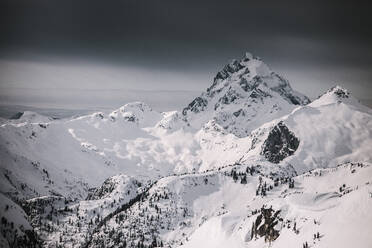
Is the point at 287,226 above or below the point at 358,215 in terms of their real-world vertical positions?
below

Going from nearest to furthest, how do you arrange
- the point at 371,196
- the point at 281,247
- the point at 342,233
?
the point at 342,233 < the point at 371,196 < the point at 281,247

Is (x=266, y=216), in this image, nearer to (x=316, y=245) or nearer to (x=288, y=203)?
(x=288, y=203)

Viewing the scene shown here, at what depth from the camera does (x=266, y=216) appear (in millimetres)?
199875

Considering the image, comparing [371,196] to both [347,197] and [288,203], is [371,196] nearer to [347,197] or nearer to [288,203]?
[347,197]

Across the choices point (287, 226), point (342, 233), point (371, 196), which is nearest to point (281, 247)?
point (287, 226)

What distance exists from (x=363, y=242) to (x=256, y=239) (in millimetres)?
70694

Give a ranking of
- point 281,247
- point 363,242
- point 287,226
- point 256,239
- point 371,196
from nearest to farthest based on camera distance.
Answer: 1. point 363,242
2. point 371,196
3. point 281,247
4. point 287,226
5. point 256,239

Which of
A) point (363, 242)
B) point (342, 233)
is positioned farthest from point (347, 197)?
point (363, 242)

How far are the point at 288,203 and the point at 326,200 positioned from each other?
1796cm

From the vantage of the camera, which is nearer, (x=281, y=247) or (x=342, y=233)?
(x=342, y=233)

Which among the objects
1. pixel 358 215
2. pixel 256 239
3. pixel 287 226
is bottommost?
pixel 256 239

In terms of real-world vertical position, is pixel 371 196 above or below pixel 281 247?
above

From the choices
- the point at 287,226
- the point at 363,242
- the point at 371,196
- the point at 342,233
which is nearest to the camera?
the point at 363,242

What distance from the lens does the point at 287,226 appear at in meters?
180
